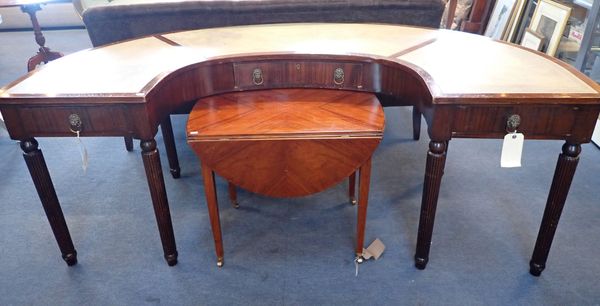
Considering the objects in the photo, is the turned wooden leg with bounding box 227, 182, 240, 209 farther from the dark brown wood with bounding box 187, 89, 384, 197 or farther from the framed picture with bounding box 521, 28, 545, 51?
the framed picture with bounding box 521, 28, 545, 51

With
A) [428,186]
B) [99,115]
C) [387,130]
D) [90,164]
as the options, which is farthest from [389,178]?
[90,164]

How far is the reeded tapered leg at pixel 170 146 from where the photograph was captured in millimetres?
2114

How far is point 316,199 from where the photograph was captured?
82.8 inches

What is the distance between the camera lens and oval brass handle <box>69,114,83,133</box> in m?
1.38

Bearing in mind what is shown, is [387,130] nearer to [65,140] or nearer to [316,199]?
[316,199]

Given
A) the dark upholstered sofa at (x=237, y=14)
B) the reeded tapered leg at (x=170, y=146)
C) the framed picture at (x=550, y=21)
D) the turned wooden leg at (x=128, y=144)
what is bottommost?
the turned wooden leg at (x=128, y=144)

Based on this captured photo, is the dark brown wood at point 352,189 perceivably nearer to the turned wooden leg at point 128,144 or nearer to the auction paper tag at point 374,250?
the auction paper tag at point 374,250

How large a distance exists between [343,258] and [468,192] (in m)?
0.80

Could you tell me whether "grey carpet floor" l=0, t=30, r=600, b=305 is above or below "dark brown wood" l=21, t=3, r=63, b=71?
below

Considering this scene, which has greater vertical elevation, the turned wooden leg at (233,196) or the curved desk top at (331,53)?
the curved desk top at (331,53)

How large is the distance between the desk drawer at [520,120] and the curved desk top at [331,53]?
1.9 inches

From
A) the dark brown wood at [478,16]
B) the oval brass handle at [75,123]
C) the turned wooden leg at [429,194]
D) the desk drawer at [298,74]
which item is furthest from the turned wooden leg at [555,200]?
the dark brown wood at [478,16]

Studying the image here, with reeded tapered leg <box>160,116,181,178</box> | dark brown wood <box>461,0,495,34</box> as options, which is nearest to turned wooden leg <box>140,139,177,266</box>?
reeded tapered leg <box>160,116,181,178</box>

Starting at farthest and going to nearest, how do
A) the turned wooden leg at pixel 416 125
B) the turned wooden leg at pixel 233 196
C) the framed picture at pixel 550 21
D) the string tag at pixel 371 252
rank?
the framed picture at pixel 550 21 → the turned wooden leg at pixel 416 125 → the turned wooden leg at pixel 233 196 → the string tag at pixel 371 252
